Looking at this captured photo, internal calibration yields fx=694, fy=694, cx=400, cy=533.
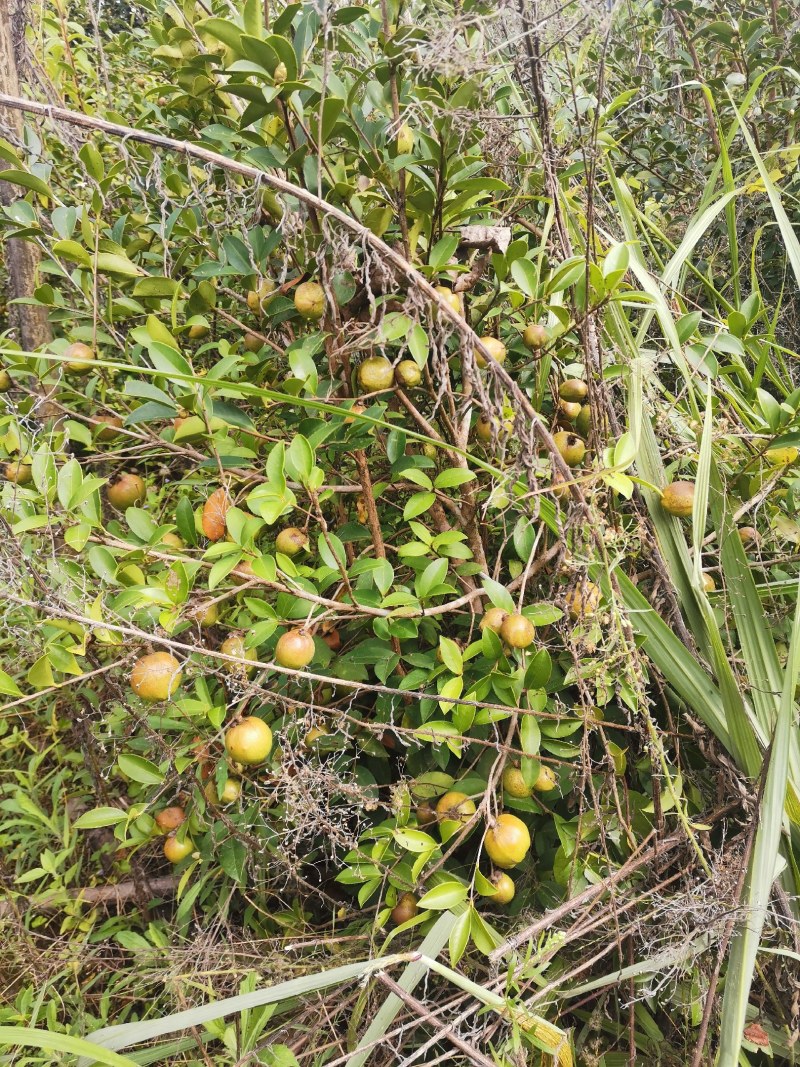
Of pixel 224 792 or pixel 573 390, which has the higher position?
pixel 573 390

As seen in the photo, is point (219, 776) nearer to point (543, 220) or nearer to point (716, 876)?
point (716, 876)

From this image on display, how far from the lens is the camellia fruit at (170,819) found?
1.20 meters

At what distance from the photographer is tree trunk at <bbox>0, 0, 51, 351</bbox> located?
1638mm

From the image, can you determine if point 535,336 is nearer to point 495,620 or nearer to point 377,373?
point 377,373

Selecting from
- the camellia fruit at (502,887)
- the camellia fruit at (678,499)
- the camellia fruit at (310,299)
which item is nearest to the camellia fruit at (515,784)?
the camellia fruit at (502,887)

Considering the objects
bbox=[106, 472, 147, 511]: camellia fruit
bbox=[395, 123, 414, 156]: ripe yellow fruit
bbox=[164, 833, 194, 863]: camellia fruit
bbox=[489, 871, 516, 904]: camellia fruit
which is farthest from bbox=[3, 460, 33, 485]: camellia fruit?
bbox=[489, 871, 516, 904]: camellia fruit

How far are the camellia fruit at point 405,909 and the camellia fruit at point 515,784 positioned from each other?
237 millimetres

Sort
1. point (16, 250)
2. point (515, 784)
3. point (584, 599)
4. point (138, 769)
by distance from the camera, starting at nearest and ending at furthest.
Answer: point (584, 599)
point (515, 784)
point (138, 769)
point (16, 250)

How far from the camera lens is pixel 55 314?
1.28 metres

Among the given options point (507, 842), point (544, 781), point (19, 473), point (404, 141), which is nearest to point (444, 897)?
point (507, 842)

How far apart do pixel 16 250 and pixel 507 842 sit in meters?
1.69

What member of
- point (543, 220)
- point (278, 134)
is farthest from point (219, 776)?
point (543, 220)

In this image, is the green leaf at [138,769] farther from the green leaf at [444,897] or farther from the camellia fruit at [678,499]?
the camellia fruit at [678,499]

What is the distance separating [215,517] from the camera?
1079mm
